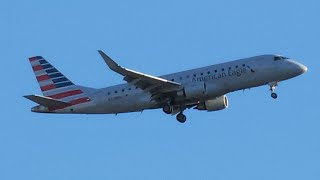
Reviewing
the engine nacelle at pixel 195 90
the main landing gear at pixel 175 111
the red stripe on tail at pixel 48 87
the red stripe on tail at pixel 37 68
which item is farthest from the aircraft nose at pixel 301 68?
the red stripe on tail at pixel 37 68

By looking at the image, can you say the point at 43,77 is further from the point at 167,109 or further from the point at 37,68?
the point at 167,109

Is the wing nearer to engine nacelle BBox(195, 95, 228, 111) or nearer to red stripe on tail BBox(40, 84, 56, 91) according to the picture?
engine nacelle BBox(195, 95, 228, 111)

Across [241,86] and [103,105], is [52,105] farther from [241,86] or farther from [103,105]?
[241,86]

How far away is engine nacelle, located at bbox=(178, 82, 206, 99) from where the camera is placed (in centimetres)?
7356

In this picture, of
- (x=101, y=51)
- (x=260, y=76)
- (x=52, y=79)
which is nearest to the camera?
(x=101, y=51)

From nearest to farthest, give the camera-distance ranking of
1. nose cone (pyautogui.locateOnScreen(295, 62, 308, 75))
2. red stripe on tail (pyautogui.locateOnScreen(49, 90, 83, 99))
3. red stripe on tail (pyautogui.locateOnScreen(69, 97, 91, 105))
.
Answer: nose cone (pyautogui.locateOnScreen(295, 62, 308, 75)) < red stripe on tail (pyautogui.locateOnScreen(69, 97, 91, 105)) < red stripe on tail (pyautogui.locateOnScreen(49, 90, 83, 99))

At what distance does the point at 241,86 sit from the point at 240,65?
164 centimetres

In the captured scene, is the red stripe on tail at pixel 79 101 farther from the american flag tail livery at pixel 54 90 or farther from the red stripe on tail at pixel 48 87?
the red stripe on tail at pixel 48 87

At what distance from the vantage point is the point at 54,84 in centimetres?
8069

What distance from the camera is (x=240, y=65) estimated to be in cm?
7431

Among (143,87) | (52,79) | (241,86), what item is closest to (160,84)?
(143,87)

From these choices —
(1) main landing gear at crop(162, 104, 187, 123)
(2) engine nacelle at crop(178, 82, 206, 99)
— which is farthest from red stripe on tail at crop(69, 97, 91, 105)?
(2) engine nacelle at crop(178, 82, 206, 99)

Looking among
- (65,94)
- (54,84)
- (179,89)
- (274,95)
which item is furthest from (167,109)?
(54,84)

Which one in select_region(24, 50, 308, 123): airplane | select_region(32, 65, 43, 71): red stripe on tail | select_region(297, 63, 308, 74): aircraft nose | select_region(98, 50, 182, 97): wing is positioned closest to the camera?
select_region(98, 50, 182, 97): wing
